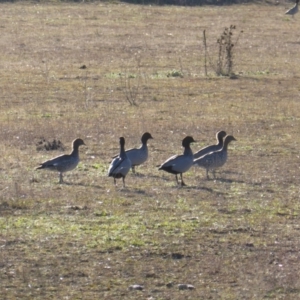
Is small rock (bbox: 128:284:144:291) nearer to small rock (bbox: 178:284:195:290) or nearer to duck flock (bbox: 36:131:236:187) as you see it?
small rock (bbox: 178:284:195:290)

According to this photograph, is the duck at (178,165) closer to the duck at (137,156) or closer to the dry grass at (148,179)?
the dry grass at (148,179)

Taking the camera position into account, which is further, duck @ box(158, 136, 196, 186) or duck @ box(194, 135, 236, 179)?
duck @ box(194, 135, 236, 179)

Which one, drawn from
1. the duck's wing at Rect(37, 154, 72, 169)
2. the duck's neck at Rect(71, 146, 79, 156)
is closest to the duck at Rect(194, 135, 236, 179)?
the duck's neck at Rect(71, 146, 79, 156)

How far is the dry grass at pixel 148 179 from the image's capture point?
8.27m

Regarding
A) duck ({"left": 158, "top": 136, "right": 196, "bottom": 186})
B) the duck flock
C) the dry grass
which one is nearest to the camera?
the dry grass

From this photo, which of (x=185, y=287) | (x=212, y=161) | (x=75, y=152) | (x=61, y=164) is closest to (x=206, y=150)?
(x=212, y=161)

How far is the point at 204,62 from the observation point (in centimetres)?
2566

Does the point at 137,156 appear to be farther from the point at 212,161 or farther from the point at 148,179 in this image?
the point at 212,161

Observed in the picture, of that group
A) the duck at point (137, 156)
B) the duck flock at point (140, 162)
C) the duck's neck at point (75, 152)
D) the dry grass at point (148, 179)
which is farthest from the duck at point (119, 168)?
the duck's neck at point (75, 152)

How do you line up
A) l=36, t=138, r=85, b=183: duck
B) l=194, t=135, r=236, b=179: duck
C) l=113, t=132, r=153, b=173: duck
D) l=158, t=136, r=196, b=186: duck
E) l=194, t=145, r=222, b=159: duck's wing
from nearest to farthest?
l=158, t=136, r=196, b=186: duck
l=36, t=138, r=85, b=183: duck
l=194, t=135, r=236, b=179: duck
l=113, t=132, r=153, b=173: duck
l=194, t=145, r=222, b=159: duck's wing

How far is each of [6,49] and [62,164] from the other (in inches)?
629

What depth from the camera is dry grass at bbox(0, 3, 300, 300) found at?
8.27 meters

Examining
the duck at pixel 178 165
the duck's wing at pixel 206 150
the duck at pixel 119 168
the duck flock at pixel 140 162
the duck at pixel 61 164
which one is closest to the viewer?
the duck at pixel 119 168

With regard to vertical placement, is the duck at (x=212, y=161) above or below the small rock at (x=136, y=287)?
above
